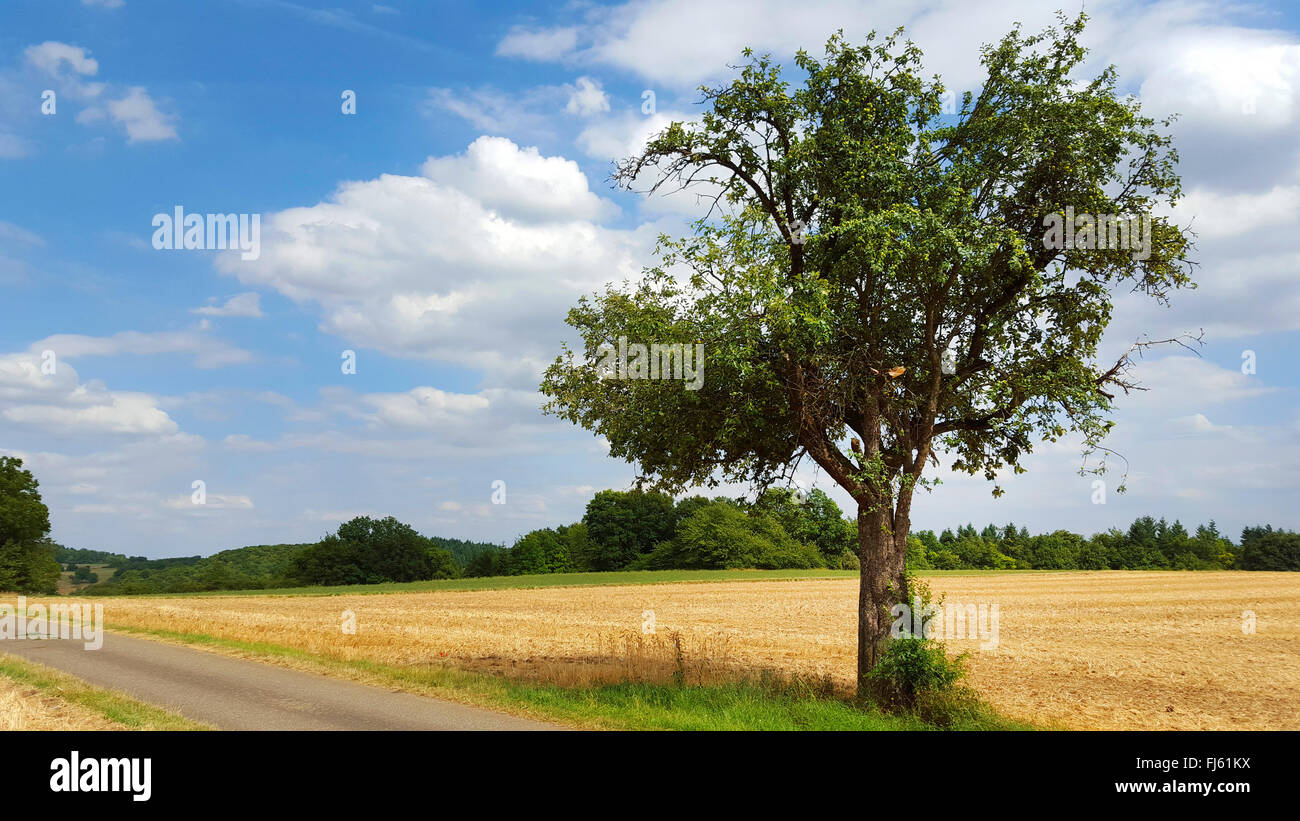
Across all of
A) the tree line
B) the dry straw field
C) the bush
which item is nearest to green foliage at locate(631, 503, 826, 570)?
the tree line

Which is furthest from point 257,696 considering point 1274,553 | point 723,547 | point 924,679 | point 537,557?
point 1274,553

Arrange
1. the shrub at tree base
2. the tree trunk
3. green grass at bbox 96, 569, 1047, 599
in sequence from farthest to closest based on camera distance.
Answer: green grass at bbox 96, 569, 1047, 599 < the tree trunk < the shrub at tree base

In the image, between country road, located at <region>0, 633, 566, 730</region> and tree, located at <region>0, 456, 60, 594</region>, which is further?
tree, located at <region>0, 456, 60, 594</region>

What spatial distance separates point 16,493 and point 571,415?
7493 cm

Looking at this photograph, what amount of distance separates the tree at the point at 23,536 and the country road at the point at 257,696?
5730cm

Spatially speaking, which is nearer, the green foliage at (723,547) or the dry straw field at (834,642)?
the dry straw field at (834,642)

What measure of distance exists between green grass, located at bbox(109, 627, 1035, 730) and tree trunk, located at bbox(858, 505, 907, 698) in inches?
52.1

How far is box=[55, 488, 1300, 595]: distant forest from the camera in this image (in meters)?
106

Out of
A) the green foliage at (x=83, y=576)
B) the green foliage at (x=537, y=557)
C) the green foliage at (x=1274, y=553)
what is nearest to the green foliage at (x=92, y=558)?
the green foliage at (x=83, y=576)

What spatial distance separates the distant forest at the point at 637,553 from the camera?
105625mm

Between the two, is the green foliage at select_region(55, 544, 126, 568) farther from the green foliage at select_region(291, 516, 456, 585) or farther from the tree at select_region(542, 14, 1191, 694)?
the tree at select_region(542, 14, 1191, 694)

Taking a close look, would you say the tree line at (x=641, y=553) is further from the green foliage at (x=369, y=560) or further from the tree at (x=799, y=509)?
the tree at (x=799, y=509)

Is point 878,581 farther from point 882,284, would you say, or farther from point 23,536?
point 23,536
